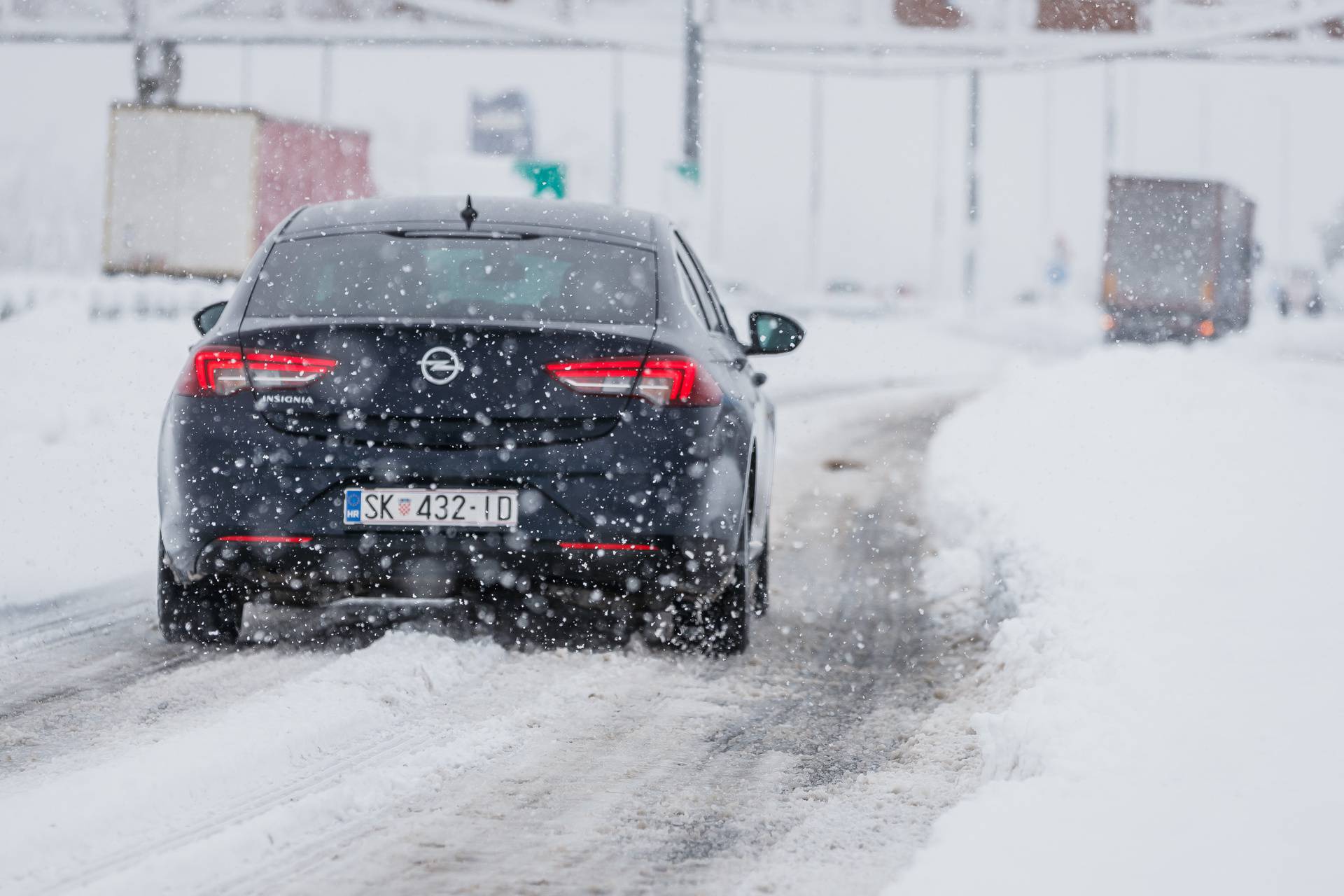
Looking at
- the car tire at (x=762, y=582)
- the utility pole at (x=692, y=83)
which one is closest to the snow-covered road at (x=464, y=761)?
the car tire at (x=762, y=582)

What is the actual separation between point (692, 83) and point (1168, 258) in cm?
A: 1561

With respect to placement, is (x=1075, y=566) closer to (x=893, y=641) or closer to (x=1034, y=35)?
(x=893, y=641)

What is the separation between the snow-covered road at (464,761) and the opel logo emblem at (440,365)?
93 centimetres

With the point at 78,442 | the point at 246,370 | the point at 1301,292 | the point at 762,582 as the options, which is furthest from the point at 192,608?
the point at 1301,292

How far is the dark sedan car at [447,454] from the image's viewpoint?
16.5ft

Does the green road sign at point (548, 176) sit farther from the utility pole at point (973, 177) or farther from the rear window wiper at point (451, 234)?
the utility pole at point (973, 177)

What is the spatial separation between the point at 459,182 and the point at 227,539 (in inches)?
1311

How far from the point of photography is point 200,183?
30312 mm

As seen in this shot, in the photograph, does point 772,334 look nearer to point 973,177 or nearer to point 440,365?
point 440,365

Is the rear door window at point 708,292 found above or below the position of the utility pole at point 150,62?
below

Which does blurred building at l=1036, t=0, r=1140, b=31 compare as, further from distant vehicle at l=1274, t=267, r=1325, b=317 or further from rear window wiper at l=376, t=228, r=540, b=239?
distant vehicle at l=1274, t=267, r=1325, b=317

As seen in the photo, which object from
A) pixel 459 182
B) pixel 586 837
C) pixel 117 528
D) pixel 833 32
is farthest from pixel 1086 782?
pixel 459 182

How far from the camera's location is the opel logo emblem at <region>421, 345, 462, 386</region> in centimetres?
502

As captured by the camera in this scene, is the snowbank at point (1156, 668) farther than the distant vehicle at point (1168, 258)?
No
